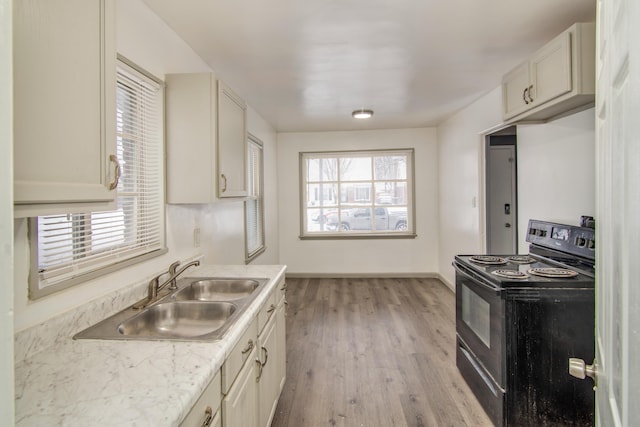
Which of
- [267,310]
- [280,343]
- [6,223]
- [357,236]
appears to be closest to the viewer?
[6,223]

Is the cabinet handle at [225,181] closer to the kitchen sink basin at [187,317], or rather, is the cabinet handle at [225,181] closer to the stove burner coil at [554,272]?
the kitchen sink basin at [187,317]

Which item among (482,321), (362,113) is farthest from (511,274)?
(362,113)

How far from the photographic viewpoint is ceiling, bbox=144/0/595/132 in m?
1.92

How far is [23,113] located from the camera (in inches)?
31.4

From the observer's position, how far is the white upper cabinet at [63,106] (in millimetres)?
798

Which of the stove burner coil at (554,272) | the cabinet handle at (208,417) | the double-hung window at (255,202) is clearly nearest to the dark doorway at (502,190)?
the stove burner coil at (554,272)

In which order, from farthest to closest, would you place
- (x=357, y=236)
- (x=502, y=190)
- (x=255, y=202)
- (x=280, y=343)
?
(x=357, y=236)
(x=502, y=190)
(x=255, y=202)
(x=280, y=343)

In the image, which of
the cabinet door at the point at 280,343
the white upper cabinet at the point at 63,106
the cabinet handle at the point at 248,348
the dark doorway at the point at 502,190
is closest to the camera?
the white upper cabinet at the point at 63,106

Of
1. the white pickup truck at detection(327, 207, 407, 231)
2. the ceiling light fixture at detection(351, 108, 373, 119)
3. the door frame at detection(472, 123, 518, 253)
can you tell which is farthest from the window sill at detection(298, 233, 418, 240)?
the ceiling light fixture at detection(351, 108, 373, 119)

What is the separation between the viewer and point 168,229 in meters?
2.08

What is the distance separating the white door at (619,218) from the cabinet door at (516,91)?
1685 mm

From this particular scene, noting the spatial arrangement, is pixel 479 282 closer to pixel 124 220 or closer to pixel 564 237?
pixel 564 237

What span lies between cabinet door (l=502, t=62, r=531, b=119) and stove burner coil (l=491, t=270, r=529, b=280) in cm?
114

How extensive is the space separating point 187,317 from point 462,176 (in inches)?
149
